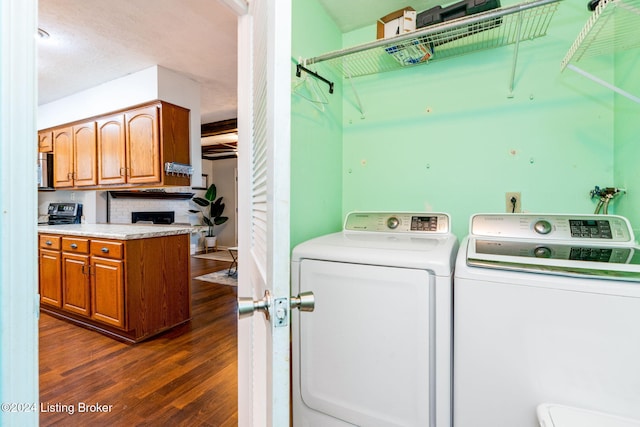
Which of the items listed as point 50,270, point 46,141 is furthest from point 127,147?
point 46,141

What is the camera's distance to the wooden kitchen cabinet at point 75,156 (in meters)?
3.10

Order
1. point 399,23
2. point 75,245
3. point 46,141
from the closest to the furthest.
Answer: point 399,23, point 75,245, point 46,141

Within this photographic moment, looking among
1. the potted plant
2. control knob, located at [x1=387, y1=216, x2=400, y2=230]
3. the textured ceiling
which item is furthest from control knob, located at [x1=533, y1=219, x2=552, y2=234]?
the potted plant

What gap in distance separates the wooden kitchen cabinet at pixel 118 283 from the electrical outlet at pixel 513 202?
2670 millimetres

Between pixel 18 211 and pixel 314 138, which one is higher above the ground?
pixel 314 138

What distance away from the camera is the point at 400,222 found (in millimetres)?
1552

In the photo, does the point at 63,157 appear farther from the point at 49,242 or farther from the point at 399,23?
the point at 399,23

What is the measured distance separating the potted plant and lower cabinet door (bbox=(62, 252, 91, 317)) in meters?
3.71

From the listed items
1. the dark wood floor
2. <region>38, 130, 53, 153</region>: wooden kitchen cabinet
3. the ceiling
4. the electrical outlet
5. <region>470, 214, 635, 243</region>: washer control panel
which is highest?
the ceiling

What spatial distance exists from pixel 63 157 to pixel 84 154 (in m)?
0.43

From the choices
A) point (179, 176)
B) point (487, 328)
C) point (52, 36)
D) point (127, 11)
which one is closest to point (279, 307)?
point (487, 328)

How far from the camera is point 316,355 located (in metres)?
1.16

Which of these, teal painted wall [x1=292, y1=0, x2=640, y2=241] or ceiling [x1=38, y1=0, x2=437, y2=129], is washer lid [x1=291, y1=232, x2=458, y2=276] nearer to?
teal painted wall [x1=292, y1=0, x2=640, y2=241]

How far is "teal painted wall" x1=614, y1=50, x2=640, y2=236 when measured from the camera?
44.6 inches
